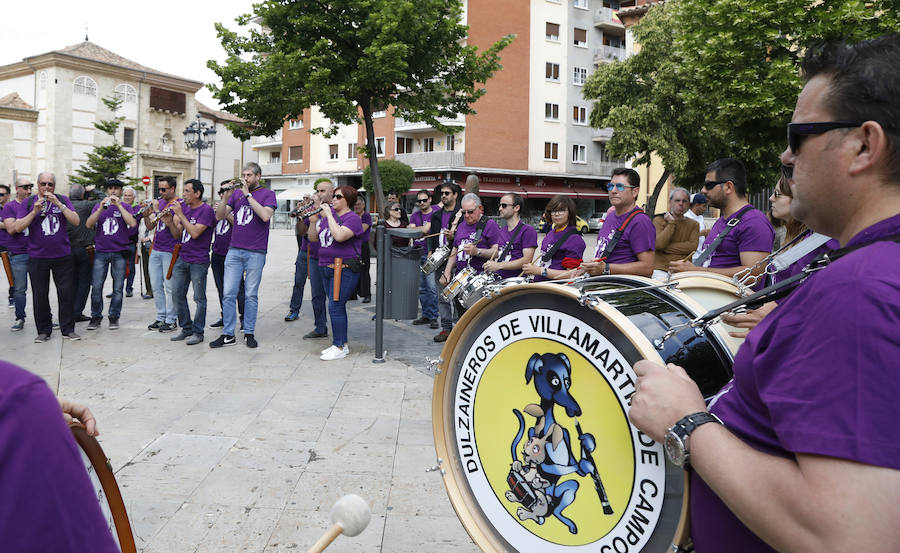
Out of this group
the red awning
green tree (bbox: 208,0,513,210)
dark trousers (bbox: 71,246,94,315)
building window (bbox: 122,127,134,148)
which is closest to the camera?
dark trousers (bbox: 71,246,94,315)

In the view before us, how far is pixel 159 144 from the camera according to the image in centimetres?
5600

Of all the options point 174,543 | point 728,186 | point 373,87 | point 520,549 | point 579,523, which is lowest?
point 174,543

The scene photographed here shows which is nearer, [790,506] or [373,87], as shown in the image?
[790,506]

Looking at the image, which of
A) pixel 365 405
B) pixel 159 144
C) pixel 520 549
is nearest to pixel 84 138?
pixel 159 144

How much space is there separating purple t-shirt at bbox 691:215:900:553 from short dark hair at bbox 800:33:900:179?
165mm

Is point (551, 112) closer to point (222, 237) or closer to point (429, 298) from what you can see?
point (429, 298)

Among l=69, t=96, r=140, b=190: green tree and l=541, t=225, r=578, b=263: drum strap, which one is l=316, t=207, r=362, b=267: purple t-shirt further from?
l=69, t=96, r=140, b=190: green tree

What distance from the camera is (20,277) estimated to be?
28.6ft

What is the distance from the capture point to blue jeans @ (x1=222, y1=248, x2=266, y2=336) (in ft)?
25.3

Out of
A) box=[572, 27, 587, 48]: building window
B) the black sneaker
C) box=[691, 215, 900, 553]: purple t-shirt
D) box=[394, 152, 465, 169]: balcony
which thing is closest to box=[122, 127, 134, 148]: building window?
box=[394, 152, 465, 169]: balcony

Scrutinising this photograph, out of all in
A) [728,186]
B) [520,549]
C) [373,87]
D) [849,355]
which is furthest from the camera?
[373,87]

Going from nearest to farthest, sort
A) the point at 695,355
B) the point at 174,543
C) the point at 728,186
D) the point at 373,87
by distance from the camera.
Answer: the point at 695,355 → the point at 174,543 → the point at 728,186 → the point at 373,87

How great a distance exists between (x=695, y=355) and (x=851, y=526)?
3.09 ft

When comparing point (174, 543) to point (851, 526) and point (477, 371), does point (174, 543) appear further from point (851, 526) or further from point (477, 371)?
point (851, 526)
